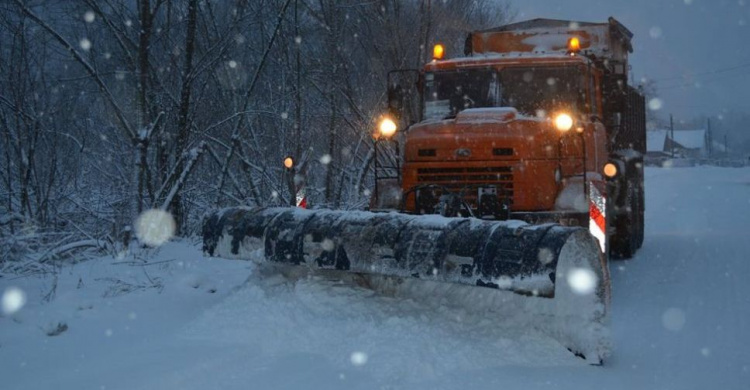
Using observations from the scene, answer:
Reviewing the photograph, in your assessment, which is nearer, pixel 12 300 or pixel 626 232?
pixel 12 300

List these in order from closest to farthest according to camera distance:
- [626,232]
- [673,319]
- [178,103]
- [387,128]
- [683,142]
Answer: [673,319], [387,128], [626,232], [178,103], [683,142]

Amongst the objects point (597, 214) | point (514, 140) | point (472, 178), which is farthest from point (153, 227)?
point (597, 214)

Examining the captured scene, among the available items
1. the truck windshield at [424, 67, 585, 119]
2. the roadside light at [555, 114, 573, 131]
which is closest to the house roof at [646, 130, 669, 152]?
the truck windshield at [424, 67, 585, 119]

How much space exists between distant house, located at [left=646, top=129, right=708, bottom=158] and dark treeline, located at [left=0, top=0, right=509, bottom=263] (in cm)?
9011

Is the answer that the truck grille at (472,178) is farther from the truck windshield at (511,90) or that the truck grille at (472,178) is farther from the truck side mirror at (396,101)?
the truck side mirror at (396,101)

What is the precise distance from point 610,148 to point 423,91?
8.56 feet

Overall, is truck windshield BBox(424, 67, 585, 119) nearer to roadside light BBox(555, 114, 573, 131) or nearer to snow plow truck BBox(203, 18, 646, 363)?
snow plow truck BBox(203, 18, 646, 363)

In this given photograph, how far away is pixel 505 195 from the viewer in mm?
6941

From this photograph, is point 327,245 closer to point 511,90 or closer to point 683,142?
point 511,90

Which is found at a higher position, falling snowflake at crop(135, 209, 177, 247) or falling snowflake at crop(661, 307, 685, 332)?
falling snowflake at crop(135, 209, 177, 247)

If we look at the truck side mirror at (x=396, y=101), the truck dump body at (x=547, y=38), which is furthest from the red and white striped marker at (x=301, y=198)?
the truck dump body at (x=547, y=38)

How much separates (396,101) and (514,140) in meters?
1.88

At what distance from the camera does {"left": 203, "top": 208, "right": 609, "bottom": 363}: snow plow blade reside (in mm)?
4387

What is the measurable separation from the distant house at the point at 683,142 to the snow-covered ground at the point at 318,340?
97702 mm
